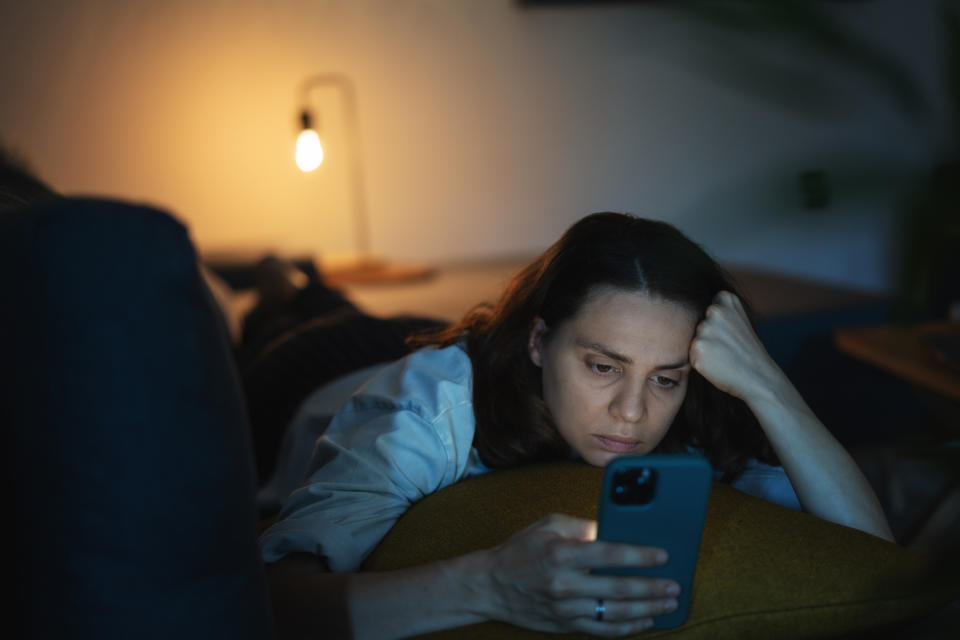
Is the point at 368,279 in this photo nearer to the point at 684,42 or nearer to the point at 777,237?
the point at 777,237

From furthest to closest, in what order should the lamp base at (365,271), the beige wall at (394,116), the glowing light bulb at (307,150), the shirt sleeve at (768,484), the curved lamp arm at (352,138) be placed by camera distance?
the curved lamp arm at (352,138), the beige wall at (394,116), the lamp base at (365,271), the glowing light bulb at (307,150), the shirt sleeve at (768,484)

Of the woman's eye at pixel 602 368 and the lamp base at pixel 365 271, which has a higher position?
the woman's eye at pixel 602 368

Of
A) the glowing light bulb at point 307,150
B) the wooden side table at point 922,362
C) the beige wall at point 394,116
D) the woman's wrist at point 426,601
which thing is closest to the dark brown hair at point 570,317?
the woman's wrist at point 426,601

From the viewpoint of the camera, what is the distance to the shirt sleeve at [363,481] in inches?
29.1

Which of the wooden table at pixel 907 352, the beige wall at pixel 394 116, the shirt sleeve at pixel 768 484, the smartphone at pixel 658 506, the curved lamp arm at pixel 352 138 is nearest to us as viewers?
the smartphone at pixel 658 506

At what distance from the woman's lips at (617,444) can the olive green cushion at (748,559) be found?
0.39ft

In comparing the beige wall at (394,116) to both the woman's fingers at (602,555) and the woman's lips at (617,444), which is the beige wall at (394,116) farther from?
the woman's fingers at (602,555)

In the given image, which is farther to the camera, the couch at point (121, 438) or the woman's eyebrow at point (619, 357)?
the woman's eyebrow at point (619, 357)

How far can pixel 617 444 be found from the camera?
890 mm

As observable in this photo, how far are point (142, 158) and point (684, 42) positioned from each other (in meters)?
3.14

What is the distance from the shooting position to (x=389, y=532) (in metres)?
0.77

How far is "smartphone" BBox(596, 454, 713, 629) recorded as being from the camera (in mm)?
584

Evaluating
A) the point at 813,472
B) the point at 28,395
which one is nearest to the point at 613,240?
the point at 813,472

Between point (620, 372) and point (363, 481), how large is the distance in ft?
1.08
